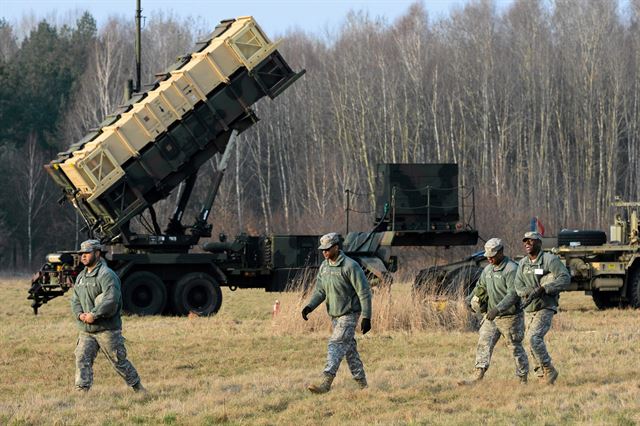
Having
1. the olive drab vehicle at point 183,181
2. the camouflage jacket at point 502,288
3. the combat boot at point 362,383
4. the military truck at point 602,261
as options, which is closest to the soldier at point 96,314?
the combat boot at point 362,383

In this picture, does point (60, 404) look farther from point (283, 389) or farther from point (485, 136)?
point (485, 136)

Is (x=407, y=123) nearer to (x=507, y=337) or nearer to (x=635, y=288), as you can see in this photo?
(x=635, y=288)

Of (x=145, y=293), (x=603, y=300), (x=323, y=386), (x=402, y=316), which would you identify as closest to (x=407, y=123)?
(x=603, y=300)

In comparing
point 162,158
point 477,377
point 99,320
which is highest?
point 162,158

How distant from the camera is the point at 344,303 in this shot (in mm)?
13219

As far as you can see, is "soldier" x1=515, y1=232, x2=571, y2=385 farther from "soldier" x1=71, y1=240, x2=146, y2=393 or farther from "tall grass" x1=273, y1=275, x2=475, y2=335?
"tall grass" x1=273, y1=275, x2=475, y2=335

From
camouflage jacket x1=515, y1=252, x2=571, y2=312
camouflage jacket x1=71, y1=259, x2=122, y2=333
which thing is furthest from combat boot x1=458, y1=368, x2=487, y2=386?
camouflage jacket x1=71, y1=259, x2=122, y2=333

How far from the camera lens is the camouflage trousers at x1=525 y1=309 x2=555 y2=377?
44.7ft

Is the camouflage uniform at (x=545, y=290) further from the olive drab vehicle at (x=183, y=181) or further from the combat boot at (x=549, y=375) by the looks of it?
the olive drab vehicle at (x=183, y=181)

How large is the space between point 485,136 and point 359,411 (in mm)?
44352

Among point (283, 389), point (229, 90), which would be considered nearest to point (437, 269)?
point (229, 90)

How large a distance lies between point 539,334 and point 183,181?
13.7 meters

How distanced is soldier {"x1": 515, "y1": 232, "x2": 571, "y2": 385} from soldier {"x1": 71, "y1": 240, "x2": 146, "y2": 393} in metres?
4.15

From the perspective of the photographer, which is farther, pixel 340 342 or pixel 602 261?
pixel 602 261
